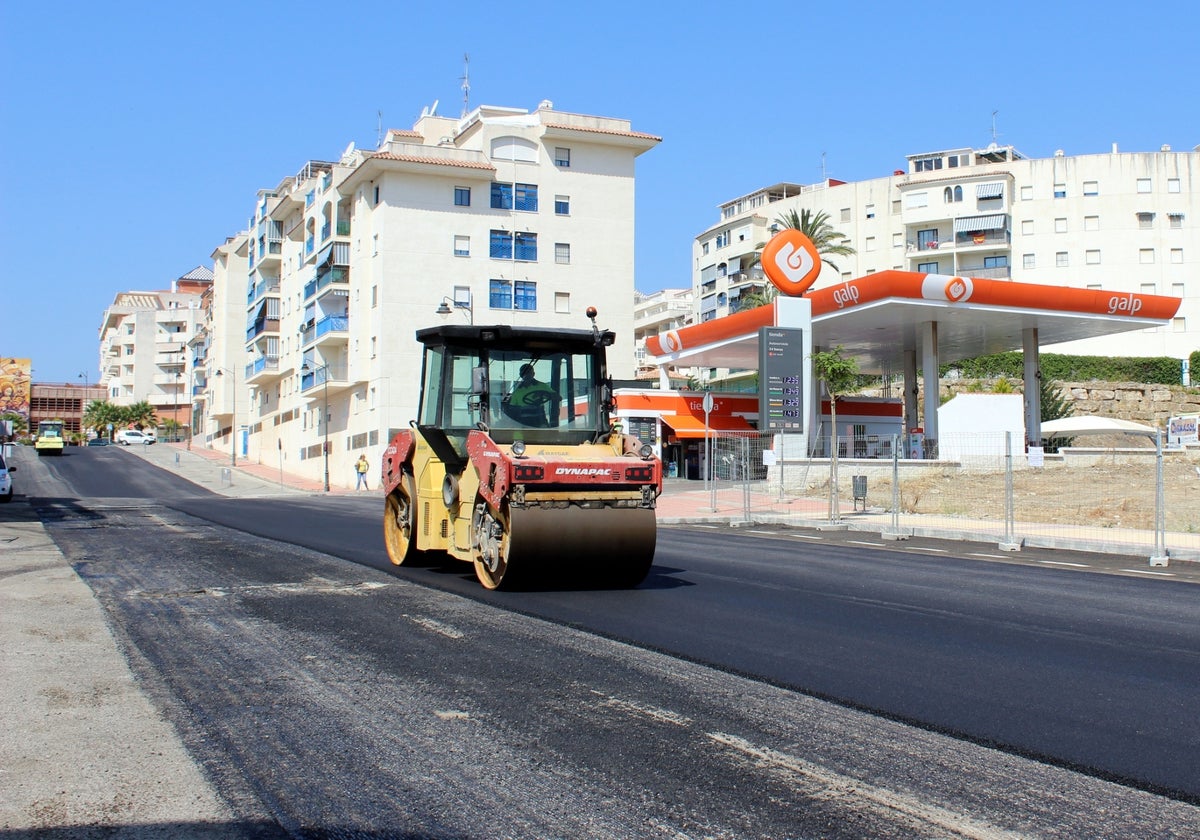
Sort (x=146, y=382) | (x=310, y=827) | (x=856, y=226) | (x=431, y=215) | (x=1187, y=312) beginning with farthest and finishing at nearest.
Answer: (x=146, y=382), (x=856, y=226), (x=1187, y=312), (x=431, y=215), (x=310, y=827)

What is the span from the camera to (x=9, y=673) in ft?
22.8

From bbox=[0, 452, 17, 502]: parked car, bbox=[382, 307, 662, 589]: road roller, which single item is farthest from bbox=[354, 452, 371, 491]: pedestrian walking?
bbox=[382, 307, 662, 589]: road roller

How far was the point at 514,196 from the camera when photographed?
5922cm

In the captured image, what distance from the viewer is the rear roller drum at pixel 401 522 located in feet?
42.0

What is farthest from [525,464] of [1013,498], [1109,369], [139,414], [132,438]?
[139,414]

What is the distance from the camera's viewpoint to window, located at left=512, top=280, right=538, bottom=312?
59125 mm

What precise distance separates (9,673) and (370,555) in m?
7.82

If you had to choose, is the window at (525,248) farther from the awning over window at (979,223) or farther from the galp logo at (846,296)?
the awning over window at (979,223)

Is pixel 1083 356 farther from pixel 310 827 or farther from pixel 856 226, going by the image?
pixel 310 827

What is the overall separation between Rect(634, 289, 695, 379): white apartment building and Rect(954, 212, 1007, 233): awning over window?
30.1 m

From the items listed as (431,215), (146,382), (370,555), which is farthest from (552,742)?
(146,382)

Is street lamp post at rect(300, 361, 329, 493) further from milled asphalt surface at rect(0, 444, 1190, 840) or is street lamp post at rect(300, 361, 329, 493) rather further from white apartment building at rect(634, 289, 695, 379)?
milled asphalt surface at rect(0, 444, 1190, 840)

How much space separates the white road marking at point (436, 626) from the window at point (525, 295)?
50525 millimetres

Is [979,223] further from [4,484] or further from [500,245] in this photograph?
[4,484]
